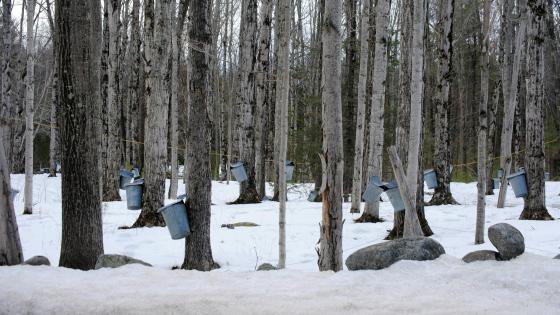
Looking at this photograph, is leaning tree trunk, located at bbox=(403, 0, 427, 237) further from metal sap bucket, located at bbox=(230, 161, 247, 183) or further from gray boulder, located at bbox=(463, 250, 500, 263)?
metal sap bucket, located at bbox=(230, 161, 247, 183)

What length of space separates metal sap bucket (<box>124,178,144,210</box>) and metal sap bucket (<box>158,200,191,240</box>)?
10.8ft

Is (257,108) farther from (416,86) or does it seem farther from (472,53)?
(472,53)

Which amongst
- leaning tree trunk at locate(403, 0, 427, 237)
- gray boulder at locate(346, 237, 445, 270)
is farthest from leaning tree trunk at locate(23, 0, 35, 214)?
gray boulder at locate(346, 237, 445, 270)

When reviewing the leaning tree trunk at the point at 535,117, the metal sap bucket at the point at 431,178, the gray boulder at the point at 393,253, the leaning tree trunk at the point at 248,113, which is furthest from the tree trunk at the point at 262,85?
the gray boulder at the point at 393,253

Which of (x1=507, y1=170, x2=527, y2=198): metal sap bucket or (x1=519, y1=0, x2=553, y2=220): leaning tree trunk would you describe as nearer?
(x1=507, y1=170, x2=527, y2=198): metal sap bucket

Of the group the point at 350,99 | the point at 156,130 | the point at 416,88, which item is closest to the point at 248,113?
the point at 350,99

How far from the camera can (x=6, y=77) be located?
1517 centimetres

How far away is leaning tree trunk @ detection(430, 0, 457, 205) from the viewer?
995 cm

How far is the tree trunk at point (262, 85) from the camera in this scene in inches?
458

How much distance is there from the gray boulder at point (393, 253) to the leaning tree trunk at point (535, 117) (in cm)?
491

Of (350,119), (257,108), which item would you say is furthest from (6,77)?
(350,119)

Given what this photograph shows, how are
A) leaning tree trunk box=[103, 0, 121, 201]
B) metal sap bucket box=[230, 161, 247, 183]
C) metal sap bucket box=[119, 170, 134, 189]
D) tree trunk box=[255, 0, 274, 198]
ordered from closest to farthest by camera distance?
metal sap bucket box=[230, 161, 247, 183], tree trunk box=[255, 0, 274, 198], leaning tree trunk box=[103, 0, 121, 201], metal sap bucket box=[119, 170, 134, 189]

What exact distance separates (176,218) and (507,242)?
2.96 m

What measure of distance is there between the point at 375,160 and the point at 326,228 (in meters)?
4.21
